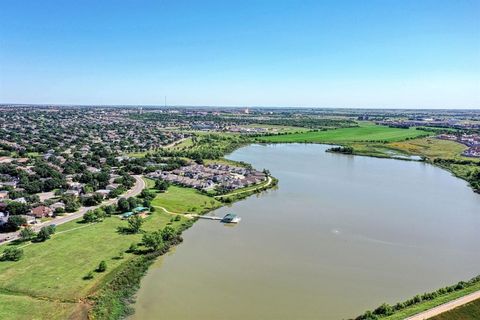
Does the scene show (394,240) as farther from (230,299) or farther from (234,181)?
(234,181)

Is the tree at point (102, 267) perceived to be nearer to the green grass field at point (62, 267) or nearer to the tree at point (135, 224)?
the green grass field at point (62, 267)

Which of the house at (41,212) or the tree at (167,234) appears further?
the house at (41,212)

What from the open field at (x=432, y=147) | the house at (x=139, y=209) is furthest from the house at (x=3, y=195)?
the open field at (x=432, y=147)

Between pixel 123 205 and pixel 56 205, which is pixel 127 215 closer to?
pixel 123 205

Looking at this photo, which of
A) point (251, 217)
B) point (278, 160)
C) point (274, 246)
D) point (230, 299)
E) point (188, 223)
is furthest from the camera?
point (278, 160)

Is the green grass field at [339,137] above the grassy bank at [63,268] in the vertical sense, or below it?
above

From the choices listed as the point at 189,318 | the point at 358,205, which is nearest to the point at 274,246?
the point at 189,318
